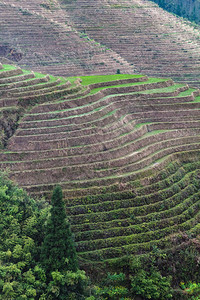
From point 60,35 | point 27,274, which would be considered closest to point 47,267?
point 27,274

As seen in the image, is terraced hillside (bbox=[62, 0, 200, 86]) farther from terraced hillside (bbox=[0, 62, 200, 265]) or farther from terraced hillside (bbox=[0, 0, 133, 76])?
terraced hillside (bbox=[0, 62, 200, 265])

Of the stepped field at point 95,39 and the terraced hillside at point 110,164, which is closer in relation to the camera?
the terraced hillside at point 110,164

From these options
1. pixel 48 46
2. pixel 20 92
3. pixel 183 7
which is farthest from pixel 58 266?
pixel 183 7

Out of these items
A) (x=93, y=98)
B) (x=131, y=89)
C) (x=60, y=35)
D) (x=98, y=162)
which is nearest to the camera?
(x=98, y=162)

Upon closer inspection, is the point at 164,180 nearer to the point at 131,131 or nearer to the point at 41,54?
the point at 131,131

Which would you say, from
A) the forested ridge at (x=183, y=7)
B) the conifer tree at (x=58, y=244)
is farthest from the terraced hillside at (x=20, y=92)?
the forested ridge at (x=183, y=7)

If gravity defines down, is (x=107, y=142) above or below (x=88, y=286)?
above

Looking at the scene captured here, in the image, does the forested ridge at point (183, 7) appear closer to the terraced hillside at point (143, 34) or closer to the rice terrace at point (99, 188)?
the terraced hillside at point (143, 34)

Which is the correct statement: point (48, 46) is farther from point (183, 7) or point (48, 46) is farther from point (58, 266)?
point (183, 7)
